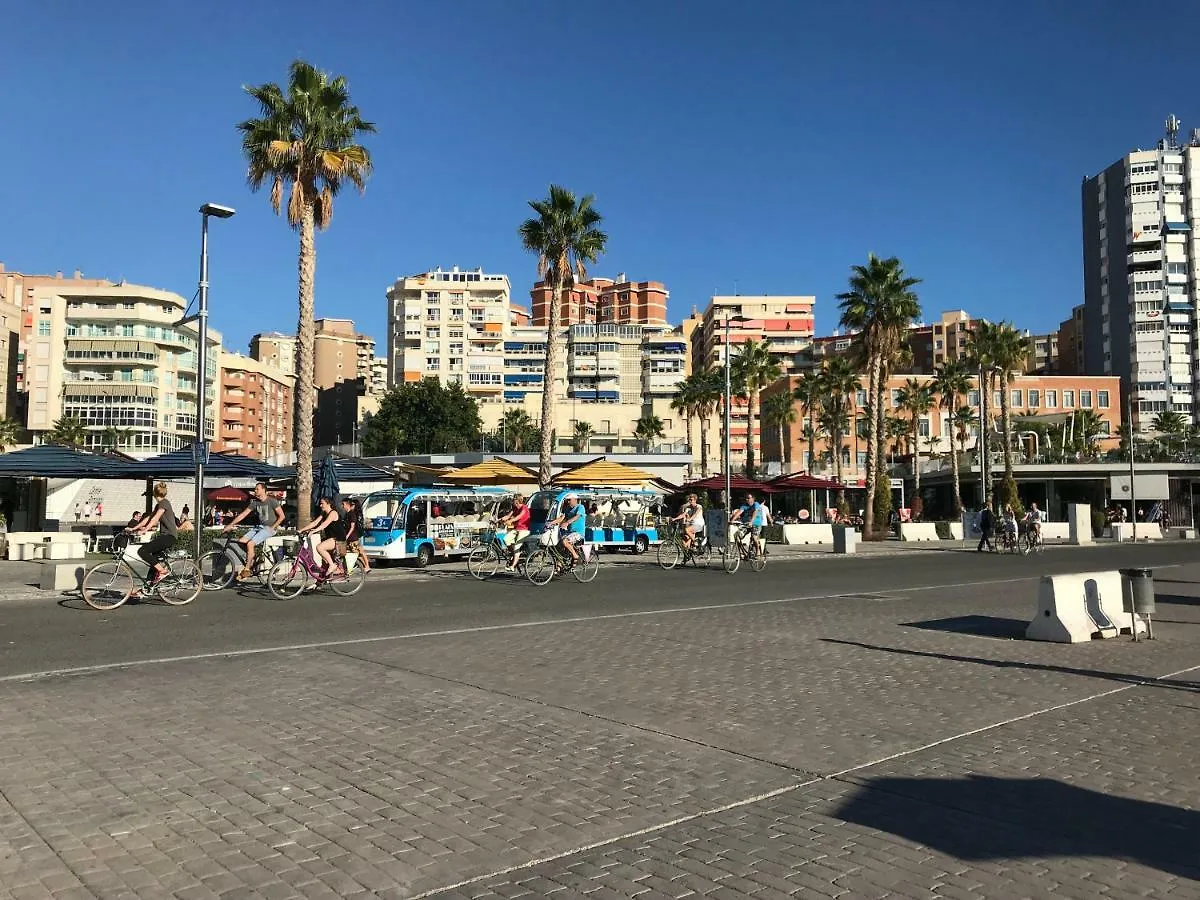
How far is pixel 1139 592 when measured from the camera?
11.2m

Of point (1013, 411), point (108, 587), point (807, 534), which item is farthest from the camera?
point (1013, 411)

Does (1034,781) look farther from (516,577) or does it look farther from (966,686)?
(516,577)

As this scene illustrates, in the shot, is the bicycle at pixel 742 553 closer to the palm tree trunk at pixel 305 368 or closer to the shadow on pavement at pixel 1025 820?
the palm tree trunk at pixel 305 368

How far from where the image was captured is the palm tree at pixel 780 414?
91625 mm

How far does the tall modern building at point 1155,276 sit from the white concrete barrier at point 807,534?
8779 cm

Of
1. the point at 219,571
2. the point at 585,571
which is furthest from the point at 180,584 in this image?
the point at 585,571

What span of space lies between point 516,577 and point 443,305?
125 meters

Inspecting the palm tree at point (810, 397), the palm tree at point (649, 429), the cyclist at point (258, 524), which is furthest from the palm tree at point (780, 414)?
the cyclist at point (258, 524)

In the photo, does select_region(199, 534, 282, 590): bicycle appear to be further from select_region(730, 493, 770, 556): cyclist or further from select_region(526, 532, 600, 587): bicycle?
select_region(730, 493, 770, 556): cyclist

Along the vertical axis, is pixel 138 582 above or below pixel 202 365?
below

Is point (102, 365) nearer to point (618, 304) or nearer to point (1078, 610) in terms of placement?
point (618, 304)

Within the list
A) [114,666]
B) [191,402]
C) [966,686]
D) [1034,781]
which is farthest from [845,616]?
[191,402]

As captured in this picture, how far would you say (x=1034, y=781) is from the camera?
5.62 metres

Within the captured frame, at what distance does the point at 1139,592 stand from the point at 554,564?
10.9m
